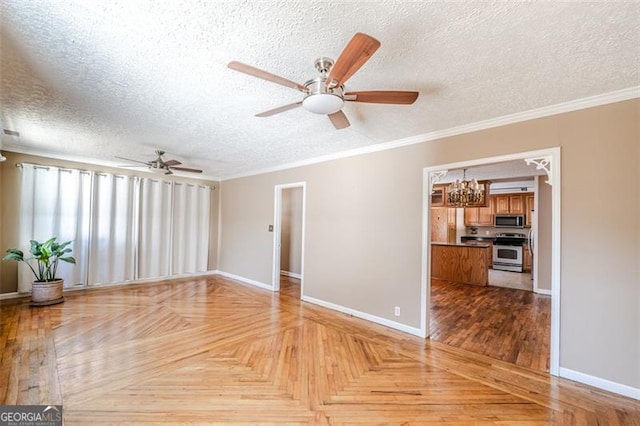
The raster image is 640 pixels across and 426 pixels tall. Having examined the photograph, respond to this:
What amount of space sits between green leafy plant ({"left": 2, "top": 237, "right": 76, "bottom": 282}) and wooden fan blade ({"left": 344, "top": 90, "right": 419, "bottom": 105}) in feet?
17.0

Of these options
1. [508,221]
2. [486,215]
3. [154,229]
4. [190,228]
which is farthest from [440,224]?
[154,229]

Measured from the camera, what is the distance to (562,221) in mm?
2572

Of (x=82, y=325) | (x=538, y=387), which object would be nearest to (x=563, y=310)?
(x=538, y=387)

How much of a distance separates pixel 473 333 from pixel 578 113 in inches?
105

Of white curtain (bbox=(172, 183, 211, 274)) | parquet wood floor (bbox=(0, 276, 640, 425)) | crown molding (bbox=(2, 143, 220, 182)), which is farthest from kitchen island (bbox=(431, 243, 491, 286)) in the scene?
crown molding (bbox=(2, 143, 220, 182))

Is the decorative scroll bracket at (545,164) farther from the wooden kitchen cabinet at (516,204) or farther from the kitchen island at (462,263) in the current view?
the wooden kitchen cabinet at (516,204)

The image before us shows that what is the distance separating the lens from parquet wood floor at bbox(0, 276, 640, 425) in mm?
2021

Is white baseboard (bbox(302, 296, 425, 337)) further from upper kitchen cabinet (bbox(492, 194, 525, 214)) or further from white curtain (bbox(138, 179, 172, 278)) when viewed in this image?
upper kitchen cabinet (bbox(492, 194, 525, 214))

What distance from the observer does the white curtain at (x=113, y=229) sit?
17.5 ft

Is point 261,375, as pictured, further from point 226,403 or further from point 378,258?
point 378,258

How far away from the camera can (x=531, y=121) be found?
2771mm

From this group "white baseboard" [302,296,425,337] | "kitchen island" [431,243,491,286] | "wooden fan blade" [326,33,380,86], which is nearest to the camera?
"wooden fan blade" [326,33,380,86]

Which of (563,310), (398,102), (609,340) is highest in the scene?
(398,102)

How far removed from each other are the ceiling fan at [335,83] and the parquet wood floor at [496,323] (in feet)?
9.41
